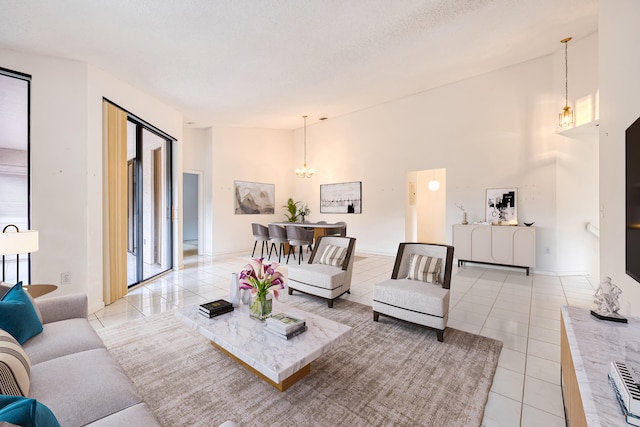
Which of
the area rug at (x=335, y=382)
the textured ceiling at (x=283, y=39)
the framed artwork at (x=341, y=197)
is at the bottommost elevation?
the area rug at (x=335, y=382)

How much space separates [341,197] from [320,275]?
4872 mm

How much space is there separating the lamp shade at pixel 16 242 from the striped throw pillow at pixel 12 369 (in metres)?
1.26

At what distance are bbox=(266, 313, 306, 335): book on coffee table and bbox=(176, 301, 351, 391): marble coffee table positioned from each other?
5cm

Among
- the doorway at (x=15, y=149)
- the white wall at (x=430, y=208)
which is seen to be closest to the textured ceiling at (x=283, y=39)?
the doorway at (x=15, y=149)

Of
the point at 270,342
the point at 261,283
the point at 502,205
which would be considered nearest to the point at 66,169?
the point at 261,283

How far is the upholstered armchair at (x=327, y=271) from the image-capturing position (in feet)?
11.7

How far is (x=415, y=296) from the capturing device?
9.05 ft

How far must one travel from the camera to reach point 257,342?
1.88 m

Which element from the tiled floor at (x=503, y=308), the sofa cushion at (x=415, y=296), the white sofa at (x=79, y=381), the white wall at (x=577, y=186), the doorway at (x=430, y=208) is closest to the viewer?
the white sofa at (x=79, y=381)

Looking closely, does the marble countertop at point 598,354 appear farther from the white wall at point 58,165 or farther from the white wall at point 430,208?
the white wall at point 430,208

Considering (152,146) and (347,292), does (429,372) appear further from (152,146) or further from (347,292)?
(152,146)

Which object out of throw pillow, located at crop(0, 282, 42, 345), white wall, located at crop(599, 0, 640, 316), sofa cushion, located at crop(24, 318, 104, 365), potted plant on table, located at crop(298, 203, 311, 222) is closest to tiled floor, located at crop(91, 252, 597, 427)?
white wall, located at crop(599, 0, 640, 316)

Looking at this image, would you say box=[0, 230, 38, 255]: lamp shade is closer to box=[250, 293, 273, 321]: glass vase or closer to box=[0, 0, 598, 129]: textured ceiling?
box=[250, 293, 273, 321]: glass vase

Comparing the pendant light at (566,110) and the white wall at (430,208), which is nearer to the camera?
the pendant light at (566,110)
